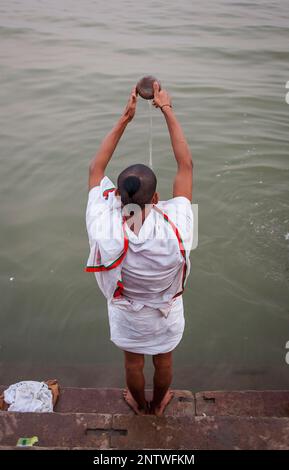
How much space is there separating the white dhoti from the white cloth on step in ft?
2.55

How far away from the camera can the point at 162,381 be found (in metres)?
2.66

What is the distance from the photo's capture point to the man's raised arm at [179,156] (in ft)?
7.42

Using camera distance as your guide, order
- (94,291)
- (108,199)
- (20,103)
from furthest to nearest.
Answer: (20,103), (94,291), (108,199)

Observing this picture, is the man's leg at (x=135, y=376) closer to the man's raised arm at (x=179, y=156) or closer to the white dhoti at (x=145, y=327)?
the white dhoti at (x=145, y=327)

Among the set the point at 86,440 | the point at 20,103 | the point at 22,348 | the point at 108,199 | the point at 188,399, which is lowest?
the point at 22,348

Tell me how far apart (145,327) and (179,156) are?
3.21 ft

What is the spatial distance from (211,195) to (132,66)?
5017 mm

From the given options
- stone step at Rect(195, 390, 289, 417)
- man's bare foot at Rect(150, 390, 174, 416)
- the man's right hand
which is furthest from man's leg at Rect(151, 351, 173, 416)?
the man's right hand

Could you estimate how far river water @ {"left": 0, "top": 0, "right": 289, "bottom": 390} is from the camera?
3.83m

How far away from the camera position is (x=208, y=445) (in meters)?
2.24

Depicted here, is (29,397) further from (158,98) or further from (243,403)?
(158,98)

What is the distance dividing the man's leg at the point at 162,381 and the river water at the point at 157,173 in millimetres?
771

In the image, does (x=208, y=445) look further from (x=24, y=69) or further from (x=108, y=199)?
(x=24, y=69)

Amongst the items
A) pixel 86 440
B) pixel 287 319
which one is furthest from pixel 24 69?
pixel 86 440
